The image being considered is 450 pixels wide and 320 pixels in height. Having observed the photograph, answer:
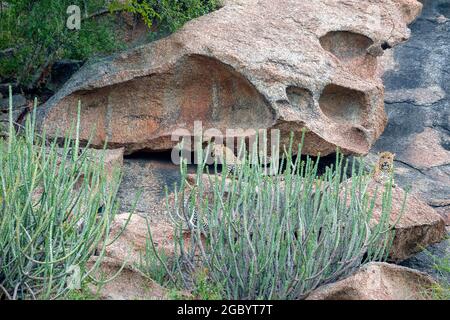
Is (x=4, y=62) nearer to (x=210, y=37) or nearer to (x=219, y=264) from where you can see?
(x=210, y=37)

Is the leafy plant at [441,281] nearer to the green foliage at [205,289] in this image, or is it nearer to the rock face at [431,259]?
the rock face at [431,259]

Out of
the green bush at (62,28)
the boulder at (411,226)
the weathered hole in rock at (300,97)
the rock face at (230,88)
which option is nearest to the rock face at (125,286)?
the boulder at (411,226)

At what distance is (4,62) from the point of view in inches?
342

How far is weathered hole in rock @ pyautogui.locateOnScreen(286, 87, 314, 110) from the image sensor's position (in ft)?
26.3

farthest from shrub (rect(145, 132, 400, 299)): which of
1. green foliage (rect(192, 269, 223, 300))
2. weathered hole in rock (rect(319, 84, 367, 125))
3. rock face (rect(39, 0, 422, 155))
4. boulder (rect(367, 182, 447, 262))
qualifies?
weathered hole in rock (rect(319, 84, 367, 125))

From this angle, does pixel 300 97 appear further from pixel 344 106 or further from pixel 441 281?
pixel 441 281

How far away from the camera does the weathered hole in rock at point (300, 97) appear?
8008mm

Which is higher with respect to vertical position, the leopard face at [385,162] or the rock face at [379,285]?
the leopard face at [385,162]

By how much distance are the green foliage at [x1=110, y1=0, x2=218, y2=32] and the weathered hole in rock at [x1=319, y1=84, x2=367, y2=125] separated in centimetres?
127

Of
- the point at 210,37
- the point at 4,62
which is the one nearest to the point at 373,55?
the point at 210,37

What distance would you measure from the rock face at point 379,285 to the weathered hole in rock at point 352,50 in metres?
3.11

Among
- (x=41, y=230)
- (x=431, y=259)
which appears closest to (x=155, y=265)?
(x=41, y=230)

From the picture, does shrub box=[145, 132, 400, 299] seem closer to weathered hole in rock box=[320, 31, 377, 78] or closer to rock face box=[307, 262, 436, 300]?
rock face box=[307, 262, 436, 300]
